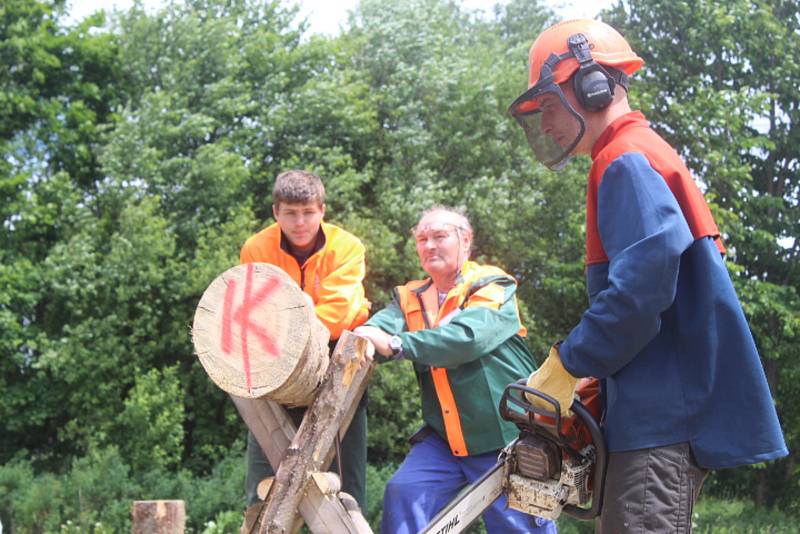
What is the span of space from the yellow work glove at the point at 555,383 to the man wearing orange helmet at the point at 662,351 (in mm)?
35

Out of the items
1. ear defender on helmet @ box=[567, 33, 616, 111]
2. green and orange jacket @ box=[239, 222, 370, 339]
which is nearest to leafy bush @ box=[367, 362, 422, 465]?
green and orange jacket @ box=[239, 222, 370, 339]

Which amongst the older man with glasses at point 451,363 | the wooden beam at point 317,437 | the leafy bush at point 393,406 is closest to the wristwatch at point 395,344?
the older man with glasses at point 451,363

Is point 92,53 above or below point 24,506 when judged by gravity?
above

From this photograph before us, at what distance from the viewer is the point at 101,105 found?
1334cm

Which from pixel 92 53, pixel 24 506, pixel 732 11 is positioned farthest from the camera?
pixel 92 53

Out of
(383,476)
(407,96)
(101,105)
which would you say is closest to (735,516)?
(383,476)

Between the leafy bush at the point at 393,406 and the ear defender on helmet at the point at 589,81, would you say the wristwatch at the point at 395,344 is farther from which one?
the leafy bush at the point at 393,406

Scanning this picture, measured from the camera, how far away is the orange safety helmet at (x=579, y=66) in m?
3.14

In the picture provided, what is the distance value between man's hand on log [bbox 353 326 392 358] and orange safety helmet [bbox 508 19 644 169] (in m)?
1.29

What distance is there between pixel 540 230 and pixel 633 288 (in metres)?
8.90

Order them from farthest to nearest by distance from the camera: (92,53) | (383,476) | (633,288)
A: 1. (92,53)
2. (383,476)
3. (633,288)

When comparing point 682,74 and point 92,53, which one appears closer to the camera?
point 682,74

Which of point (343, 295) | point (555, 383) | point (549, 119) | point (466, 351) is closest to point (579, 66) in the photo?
point (549, 119)

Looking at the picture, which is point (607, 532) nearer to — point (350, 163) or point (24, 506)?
point (24, 506)
